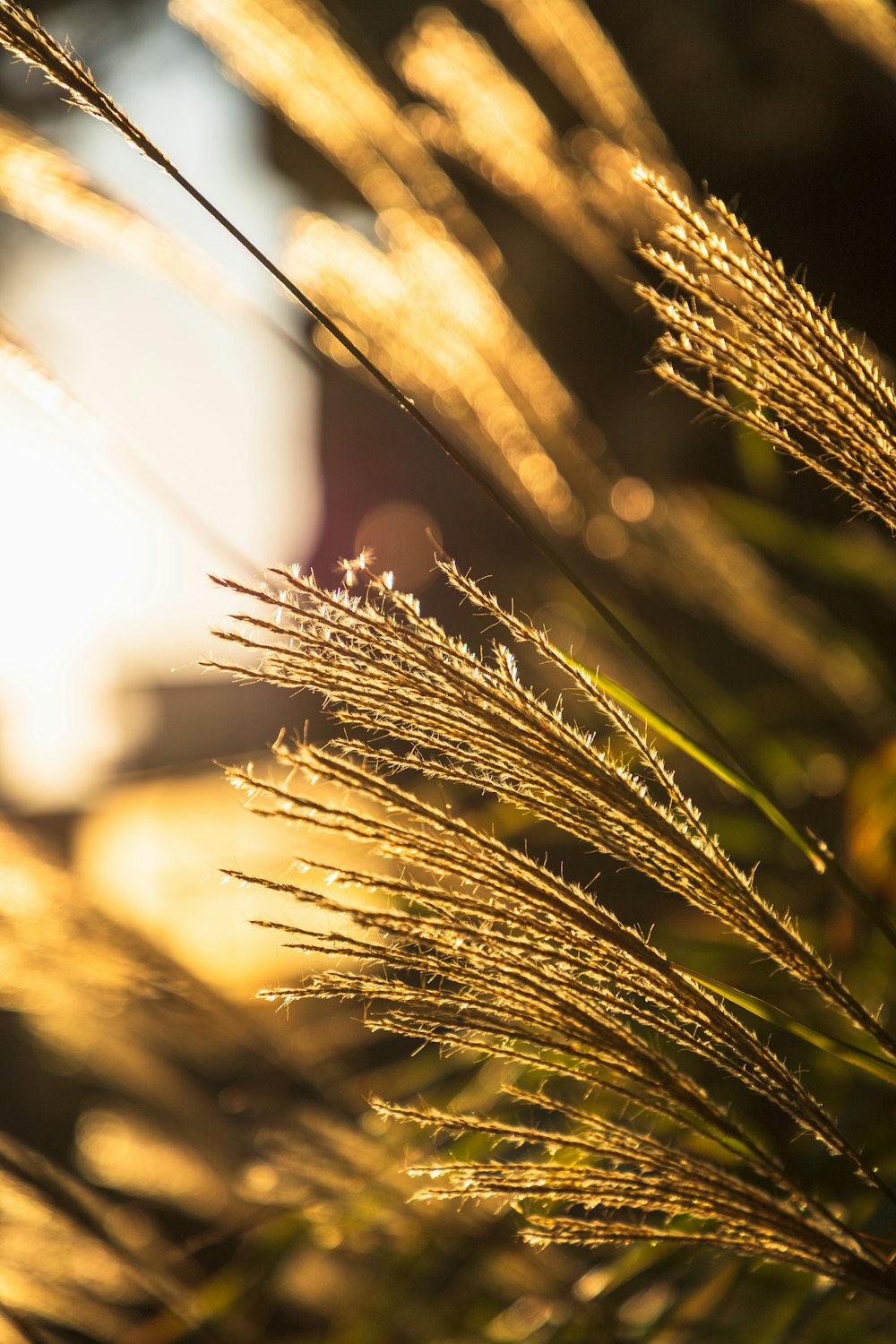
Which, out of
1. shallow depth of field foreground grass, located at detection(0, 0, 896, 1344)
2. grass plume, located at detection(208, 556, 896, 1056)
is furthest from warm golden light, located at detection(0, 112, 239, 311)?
grass plume, located at detection(208, 556, 896, 1056)

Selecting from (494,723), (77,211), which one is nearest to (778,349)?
(494,723)

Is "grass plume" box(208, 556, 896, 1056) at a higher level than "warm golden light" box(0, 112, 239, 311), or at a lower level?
lower

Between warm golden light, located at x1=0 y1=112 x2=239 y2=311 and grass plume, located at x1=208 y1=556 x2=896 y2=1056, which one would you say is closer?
grass plume, located at x1=208 y1=556 x2=896 y2=1056

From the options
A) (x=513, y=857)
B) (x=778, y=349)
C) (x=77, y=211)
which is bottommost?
(x=513, y=857)

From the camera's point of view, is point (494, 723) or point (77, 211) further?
point (77, 211)

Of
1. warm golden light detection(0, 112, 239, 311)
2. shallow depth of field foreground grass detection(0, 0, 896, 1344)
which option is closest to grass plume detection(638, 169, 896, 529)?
A: shallow depth of field foreground grass detection(0, 0, 896, 1344)

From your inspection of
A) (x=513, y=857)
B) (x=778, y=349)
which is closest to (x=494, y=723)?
(x=513, y=857)

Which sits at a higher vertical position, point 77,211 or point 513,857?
point 77,211

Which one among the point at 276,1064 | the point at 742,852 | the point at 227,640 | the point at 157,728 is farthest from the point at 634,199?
the point at 157,728

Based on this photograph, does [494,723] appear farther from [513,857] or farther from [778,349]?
[778,349]

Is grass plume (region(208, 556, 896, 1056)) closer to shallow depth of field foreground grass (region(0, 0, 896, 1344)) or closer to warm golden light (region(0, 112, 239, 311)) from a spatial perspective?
shallow depth of field foreground grass (region(0, 0, 896, 1344))

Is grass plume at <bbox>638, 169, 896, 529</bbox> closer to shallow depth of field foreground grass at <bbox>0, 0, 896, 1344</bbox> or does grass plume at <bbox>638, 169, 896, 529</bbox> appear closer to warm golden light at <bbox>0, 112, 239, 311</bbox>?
shallow depth of field foreground grass at <bbox>0, 0, 896, 1344</bbox>
